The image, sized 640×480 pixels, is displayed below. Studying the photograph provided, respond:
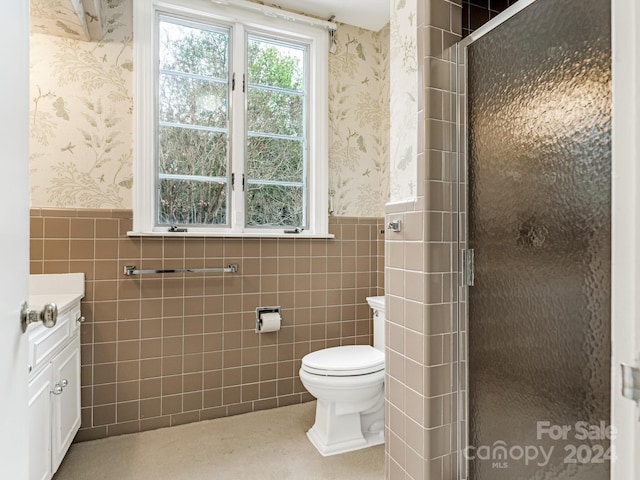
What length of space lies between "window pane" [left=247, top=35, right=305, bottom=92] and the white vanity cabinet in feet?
5.41

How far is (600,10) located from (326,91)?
1771 mm

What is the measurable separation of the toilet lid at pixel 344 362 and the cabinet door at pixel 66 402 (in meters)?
1.12

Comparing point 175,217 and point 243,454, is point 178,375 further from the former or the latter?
point 175,217

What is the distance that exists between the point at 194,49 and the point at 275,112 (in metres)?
0.61

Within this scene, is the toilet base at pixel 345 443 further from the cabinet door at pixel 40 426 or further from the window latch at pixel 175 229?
the window latch at pixel 175 229

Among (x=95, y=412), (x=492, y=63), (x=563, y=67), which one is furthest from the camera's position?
(x=95, y=412)

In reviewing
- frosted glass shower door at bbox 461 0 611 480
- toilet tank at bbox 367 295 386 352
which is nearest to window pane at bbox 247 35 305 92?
frosted glass shower door at bbox 461 0 611 480

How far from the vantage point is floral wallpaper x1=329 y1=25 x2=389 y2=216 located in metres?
2.52

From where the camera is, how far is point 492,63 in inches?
47.8

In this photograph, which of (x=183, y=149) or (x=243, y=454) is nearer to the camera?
(x=243, y=454)

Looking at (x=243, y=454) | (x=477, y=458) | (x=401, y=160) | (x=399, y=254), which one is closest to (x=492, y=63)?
(x=401, y=160)

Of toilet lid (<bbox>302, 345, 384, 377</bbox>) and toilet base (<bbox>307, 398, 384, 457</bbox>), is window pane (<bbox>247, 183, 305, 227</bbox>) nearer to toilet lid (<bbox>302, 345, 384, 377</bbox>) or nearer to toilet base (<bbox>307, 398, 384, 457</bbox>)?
toilet lid (<bbox>302, 345, 384, 377</bbox>)

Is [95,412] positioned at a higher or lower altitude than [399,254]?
lower

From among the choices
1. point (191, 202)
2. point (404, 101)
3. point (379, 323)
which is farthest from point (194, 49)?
point (379, 323)
